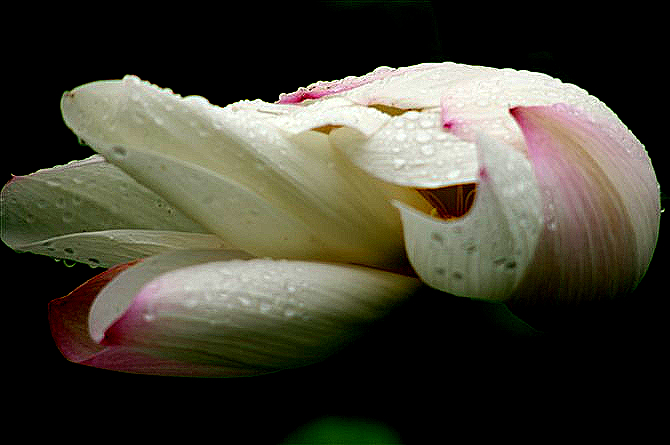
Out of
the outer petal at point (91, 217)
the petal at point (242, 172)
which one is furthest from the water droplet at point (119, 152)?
the outer petal at point (91, 217)

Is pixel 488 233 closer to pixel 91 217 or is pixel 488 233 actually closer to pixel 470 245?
pixel 470 245

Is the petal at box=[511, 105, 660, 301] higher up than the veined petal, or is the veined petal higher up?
the petal at box=[511, 105, 660, 301]

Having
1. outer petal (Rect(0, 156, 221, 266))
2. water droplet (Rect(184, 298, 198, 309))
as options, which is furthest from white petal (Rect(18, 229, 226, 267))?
water droplet (Rect(184, 298, 198, 309))

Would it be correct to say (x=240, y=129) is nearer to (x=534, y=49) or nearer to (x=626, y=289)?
(x=626, y=289)

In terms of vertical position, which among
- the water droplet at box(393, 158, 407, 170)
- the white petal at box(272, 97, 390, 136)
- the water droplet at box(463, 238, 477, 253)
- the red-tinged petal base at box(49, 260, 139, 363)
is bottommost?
the red-tinged petal base at box(49, 260, 139, 363)

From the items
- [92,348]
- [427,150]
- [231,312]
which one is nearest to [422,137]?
[427,150]

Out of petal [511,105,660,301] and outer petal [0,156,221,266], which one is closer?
petal [511,105,660,301]

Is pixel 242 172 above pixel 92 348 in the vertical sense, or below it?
above

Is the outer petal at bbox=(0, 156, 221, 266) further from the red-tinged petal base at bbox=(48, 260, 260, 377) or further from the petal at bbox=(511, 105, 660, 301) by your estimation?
the petal at bbox=(511, 105, 660, 301)
